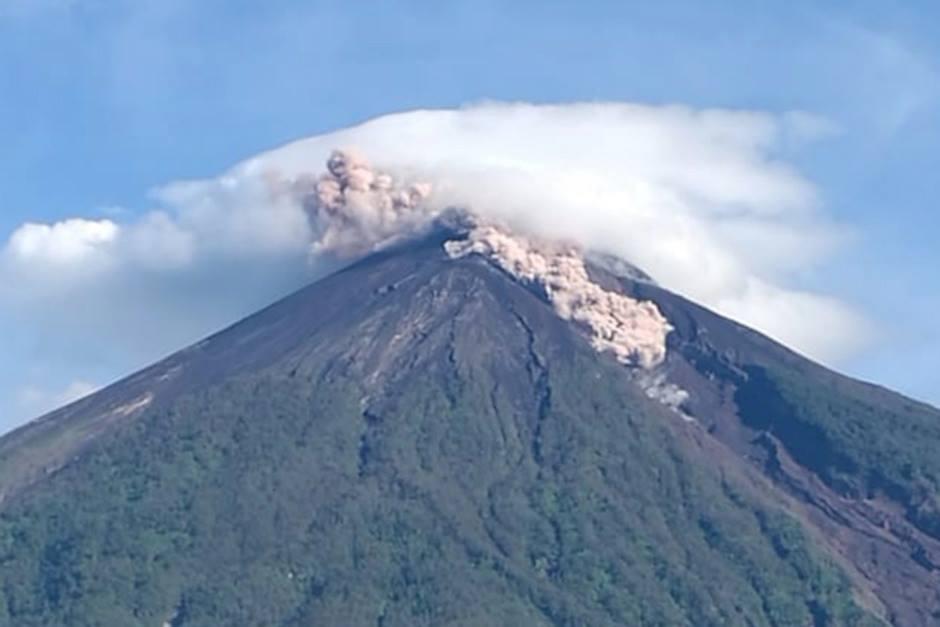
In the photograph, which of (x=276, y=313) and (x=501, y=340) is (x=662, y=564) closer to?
(x=501, y=340)

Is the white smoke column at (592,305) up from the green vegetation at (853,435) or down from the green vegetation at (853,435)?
up

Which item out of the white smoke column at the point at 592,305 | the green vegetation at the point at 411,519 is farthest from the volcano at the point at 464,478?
the white smoke column at the point at 592,305

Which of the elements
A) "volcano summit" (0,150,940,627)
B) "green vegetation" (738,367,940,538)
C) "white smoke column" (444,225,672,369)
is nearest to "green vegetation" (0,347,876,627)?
"volcano summit" (0,150,940,627)

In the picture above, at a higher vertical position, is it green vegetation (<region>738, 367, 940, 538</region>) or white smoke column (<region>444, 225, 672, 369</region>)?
white smoke column (<region>444, 225, 672, 369</region>)

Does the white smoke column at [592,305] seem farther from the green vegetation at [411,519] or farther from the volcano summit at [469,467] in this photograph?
the green vegetation at [411,519]

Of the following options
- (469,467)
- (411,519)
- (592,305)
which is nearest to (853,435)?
(592,305)

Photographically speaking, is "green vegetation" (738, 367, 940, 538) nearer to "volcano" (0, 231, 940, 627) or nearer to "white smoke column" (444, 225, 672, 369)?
"volcano" (0, 231, 940, 627)
